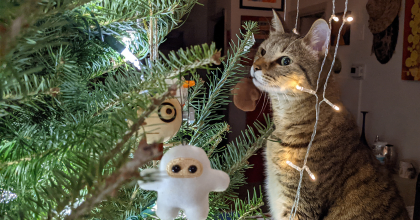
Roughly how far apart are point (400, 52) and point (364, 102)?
0.35 m

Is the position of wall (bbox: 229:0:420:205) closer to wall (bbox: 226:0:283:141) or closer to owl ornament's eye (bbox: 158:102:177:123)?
wall (bbox: 226:0:283:141)

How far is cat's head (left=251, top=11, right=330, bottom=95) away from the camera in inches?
28.5

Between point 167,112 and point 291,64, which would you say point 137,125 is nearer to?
point 167,112

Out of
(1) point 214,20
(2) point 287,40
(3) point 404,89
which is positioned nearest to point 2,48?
(2) point 287,40

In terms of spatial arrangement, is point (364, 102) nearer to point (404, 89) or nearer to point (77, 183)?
point (404, 89)

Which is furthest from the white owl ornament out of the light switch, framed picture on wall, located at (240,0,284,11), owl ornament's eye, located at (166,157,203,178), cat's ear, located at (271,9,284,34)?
the light switch

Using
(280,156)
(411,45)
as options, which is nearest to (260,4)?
(411,45)

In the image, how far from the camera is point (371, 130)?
66.8 inches

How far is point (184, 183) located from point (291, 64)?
56 cm

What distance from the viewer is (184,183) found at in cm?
30

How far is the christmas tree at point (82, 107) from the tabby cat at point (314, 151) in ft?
0.84

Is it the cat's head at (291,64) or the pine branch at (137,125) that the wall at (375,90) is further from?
the pine branch at (137,125)

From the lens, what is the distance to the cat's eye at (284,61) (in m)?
0.76

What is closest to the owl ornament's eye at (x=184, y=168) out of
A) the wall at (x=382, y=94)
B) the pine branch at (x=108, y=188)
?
the pine branch at (x=108, y=188)
